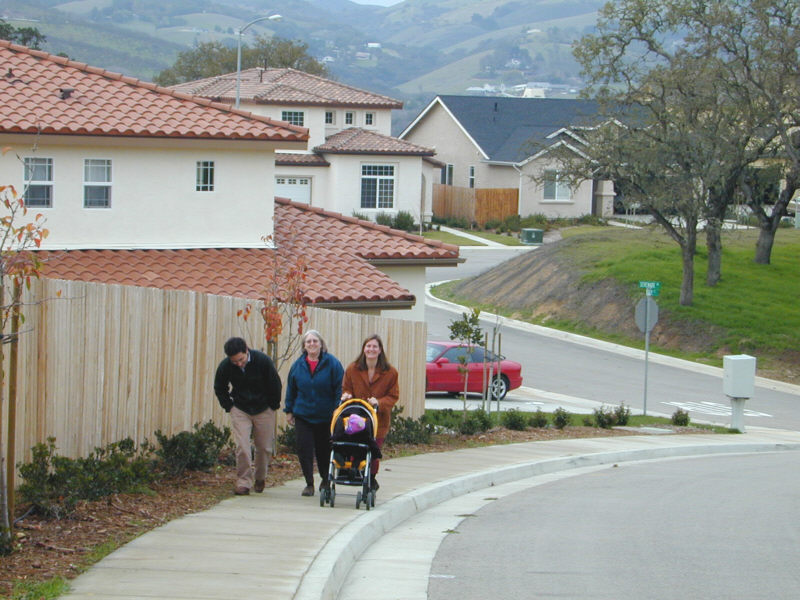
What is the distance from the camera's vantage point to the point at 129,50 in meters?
168

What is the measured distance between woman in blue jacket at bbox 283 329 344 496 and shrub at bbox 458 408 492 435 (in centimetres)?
725

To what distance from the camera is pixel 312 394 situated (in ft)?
34.6

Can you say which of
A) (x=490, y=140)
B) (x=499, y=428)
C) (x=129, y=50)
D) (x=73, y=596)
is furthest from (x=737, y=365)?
(x=129, y=50)

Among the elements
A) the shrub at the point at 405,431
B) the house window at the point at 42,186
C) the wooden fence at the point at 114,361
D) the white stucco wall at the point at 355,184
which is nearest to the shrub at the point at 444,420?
the shrub at the point at 405,431

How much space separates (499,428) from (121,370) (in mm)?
9969

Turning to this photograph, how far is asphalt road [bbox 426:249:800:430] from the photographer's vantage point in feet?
91.0

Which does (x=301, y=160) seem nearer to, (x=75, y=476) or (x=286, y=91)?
(x=286, y=91)

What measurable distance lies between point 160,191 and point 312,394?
1046 cm

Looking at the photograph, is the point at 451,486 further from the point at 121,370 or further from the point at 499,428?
the point at 499,428

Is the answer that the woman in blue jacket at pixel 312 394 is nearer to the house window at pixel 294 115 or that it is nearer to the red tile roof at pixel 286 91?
the red tile roof at pixel 286 91

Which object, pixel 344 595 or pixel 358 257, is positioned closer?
pixel 344 595

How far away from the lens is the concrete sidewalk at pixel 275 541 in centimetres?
721

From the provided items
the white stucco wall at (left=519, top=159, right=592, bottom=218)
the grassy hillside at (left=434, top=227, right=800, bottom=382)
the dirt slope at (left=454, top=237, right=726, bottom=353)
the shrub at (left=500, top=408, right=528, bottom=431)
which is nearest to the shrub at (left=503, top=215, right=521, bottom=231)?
the white stucco wall at (left=519, top=159, right=592, bottom=218)

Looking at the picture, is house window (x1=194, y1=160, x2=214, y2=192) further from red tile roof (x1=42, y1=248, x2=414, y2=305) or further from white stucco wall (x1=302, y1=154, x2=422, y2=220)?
white stucco wall (x1=302, y1=154, x2=422, y2=220)
